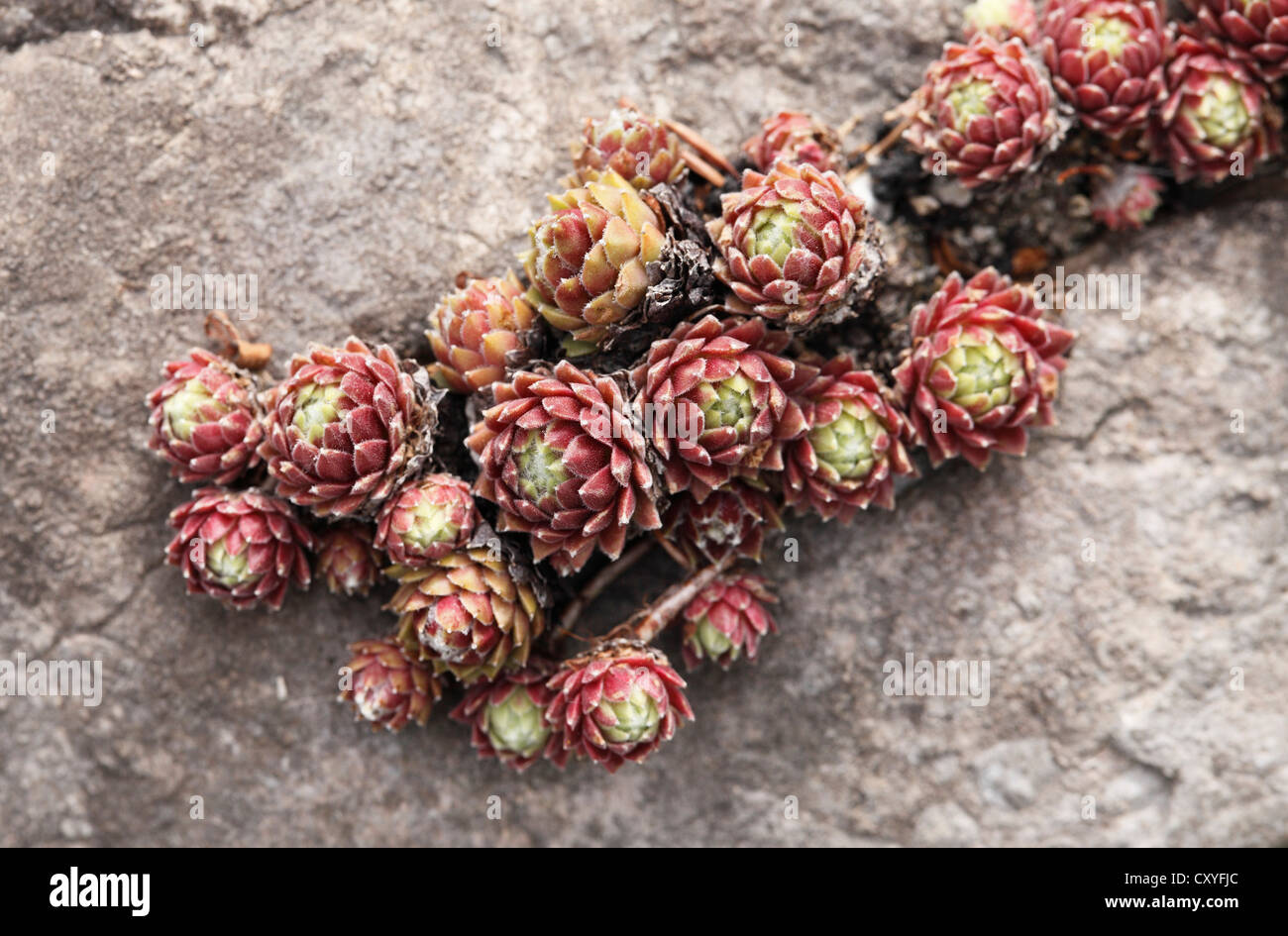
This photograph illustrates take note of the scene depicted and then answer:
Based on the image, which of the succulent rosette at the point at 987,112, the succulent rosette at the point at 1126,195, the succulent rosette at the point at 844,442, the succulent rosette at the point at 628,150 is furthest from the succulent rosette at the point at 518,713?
the succulent rosette at the point at 1126,195

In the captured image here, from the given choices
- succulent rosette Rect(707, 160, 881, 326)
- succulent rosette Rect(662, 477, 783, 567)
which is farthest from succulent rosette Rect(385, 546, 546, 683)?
succulent rosette Rect(707, 160, 881, 326)

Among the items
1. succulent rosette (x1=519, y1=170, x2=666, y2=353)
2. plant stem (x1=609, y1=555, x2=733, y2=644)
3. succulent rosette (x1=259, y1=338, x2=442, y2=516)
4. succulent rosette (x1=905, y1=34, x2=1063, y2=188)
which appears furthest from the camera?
plant stem (x1=609, y1=555, x2=733, y2=644)

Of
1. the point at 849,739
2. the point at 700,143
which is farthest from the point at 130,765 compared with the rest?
the point at 700,143

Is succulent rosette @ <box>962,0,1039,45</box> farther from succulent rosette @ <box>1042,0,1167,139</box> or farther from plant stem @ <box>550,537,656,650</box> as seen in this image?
plant stem @ <box>550,537,656,650</box>

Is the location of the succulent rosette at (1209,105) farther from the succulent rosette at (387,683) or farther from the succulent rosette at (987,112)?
the succulent rosette at (387,683)

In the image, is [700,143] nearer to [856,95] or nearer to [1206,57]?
[856,95]

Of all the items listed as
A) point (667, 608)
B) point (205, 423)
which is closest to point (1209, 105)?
point (667, 608)
